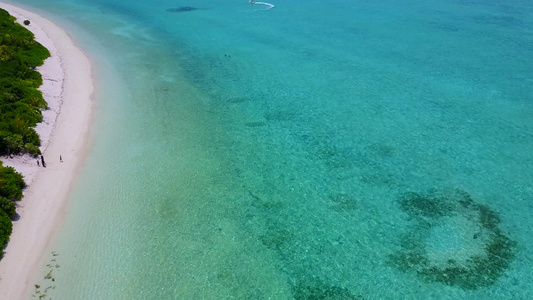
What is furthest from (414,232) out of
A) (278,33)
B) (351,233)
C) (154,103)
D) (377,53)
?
(278,33)

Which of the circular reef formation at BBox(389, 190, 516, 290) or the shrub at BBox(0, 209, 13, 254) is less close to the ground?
the shrub at BBox(0, 209, 13, 254)

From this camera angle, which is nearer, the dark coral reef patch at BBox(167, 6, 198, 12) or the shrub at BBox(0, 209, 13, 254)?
the shrub at BBox(0, 209, 13, 254)

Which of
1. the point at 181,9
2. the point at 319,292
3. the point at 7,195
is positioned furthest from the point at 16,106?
the point at 181,9

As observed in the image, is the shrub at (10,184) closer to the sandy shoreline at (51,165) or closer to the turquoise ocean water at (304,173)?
the sandy shoreline at (51,165)

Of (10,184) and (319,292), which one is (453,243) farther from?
(10,184)

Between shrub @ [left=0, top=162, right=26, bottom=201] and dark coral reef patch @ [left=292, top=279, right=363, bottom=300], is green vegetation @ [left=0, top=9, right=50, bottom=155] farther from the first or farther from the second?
dark coral reef patch @ [left=292, top=279, right=363, bottom=300]

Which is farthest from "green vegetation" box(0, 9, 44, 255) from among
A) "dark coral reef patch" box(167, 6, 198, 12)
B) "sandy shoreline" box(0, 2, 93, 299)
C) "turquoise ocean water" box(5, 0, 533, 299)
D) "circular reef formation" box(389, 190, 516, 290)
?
"dark coral reef patch" box(167, 6, 198, 12)
